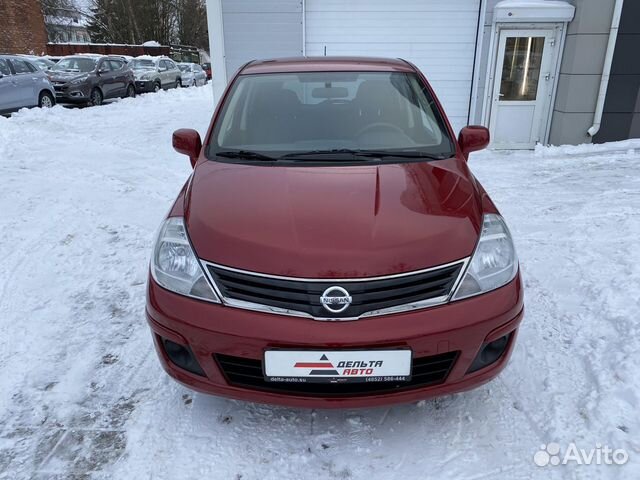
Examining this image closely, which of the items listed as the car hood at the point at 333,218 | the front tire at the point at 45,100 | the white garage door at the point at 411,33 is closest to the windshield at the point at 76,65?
the front tire at the point at 45,100

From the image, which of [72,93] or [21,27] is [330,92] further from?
[21,27]

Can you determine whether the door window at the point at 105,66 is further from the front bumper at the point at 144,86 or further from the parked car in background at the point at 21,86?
the parked car in background at the point at 21,86

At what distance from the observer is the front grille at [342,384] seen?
1979 millimetres

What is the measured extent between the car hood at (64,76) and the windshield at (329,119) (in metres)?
13.9

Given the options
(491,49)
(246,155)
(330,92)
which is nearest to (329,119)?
(330,92)

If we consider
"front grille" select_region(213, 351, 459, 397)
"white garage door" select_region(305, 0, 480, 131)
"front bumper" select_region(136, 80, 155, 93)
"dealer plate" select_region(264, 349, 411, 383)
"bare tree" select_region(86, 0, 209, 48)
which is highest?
"bare tree" select_region(86, 0, 209, 48)

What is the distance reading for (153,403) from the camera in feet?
7.94

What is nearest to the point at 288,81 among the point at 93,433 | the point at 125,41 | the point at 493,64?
the point at 93,433

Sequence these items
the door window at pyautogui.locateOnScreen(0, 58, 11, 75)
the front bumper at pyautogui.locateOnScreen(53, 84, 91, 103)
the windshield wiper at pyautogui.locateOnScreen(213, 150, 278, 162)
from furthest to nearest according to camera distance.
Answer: the front bumper at pyautogui.locateOnScreen(53, 84, 91, 103)
the door window at pyautogui.locateOnScreen(0, 58, 11, 75)
the windshield wiper at pyautogui.locateOnScreen(213, 150, 278, 162)

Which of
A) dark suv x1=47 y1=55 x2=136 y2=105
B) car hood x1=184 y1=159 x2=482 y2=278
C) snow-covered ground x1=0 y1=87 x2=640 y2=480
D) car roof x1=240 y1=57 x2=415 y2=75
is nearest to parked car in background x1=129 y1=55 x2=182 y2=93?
dark suv x1=47 y1=55 x2=136 y2=105

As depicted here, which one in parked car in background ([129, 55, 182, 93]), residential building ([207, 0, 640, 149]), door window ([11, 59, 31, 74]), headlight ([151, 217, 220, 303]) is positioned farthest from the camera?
parked car in background ([129, 55, 182, 93])

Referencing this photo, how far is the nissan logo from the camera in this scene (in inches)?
75.0

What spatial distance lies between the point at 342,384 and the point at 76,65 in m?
17.2

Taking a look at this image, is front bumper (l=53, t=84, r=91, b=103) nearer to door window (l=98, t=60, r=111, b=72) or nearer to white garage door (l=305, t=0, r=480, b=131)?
door window (l=98, t=60, r=111, b=72)
